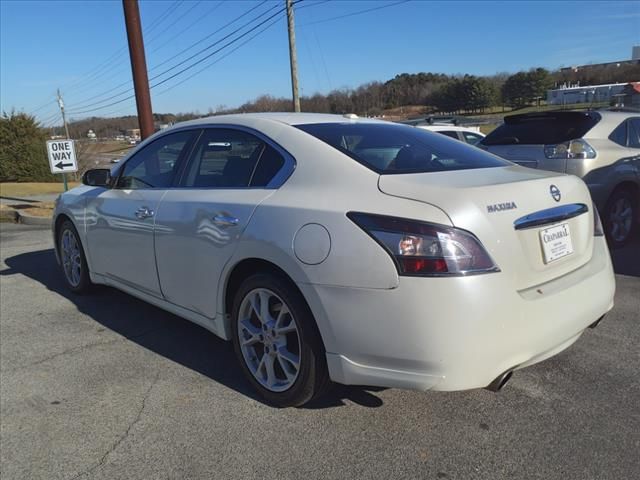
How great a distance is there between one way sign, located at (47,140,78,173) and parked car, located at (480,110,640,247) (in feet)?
27.7

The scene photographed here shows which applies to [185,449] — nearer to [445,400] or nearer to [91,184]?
[445,400]

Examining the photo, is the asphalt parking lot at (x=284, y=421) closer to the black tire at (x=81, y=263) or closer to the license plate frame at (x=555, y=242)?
the license plate frame at (x=555, y=242)

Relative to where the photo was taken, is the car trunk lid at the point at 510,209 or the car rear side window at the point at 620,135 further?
the car rear side window at the point at 620,135

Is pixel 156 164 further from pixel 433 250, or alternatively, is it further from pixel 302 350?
pixel 433 250

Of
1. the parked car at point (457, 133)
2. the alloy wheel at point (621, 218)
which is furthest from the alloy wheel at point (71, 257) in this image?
the parked car at point (457, 133)

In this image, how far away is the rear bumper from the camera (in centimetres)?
222

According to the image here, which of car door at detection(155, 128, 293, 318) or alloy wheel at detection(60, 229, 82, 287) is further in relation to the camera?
Result: alloy wheel at detection(60, 229, 82, 287)

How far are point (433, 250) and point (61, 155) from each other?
10362 millimetres

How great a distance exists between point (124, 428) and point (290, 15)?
2112 cm

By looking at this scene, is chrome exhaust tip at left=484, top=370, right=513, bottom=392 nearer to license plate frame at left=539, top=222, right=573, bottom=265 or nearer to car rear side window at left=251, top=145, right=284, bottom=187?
license plate frame at left=539, top=222, right=573, bottom=265

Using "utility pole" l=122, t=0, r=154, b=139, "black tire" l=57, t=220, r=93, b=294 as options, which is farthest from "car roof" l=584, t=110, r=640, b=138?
"utility pole" l=122, t=0, r=154, b=139

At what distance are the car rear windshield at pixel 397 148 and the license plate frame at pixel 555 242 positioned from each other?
594 mm

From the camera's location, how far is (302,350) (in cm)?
265

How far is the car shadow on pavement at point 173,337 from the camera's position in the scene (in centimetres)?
304
